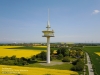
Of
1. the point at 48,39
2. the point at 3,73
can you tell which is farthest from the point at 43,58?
the point at 3,73

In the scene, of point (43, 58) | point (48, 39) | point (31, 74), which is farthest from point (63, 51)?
point (31, 74)

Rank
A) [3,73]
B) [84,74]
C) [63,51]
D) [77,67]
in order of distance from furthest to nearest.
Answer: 1. [63,51]
2. [77,67]
3. [84,74]
4. [3,73]

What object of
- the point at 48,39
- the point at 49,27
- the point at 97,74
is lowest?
the point at 97,74

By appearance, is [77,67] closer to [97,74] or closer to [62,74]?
[97,74]

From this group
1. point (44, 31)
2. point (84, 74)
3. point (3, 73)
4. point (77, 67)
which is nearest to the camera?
point (3, 73)

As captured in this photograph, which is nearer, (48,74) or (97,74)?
(48,74)

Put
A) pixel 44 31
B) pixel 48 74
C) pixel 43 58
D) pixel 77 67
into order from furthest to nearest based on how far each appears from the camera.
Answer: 1. pixel 43 58
2. pixel 44 31
3. pixel 77 67
4. pixel 48 74

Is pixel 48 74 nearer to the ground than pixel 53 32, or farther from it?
nearer to the ground

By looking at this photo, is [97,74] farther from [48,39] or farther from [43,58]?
[43,58]

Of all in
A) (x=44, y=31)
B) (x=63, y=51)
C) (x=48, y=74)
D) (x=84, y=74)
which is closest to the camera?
(x=48, y=74)
